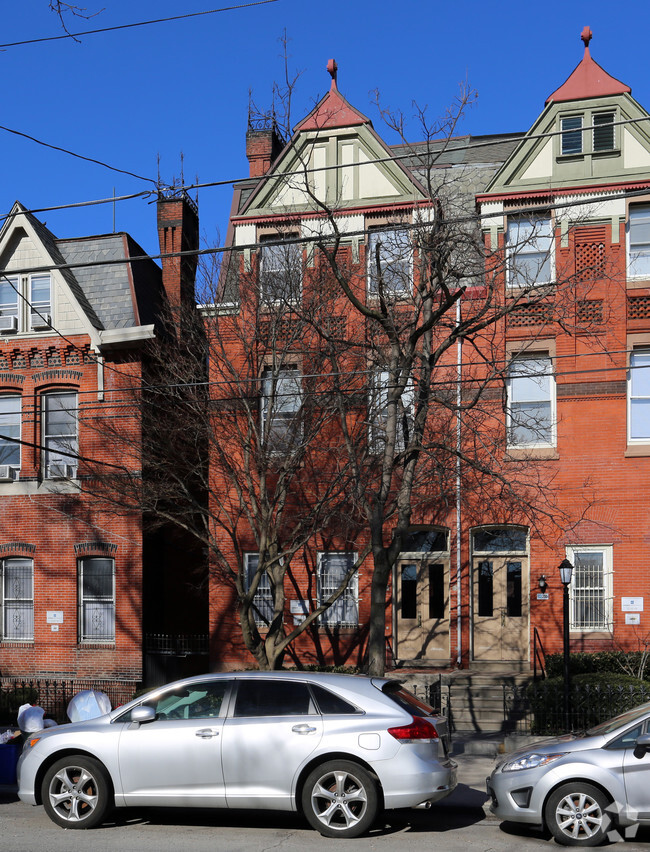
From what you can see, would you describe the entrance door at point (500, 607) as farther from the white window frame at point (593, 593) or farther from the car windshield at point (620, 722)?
the car windshield at point (620, 722)

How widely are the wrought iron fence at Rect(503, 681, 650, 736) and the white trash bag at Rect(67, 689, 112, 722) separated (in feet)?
23.6

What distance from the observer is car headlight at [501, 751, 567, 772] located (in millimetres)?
9391

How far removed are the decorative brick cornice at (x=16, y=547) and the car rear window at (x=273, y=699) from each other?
13406 millimetres

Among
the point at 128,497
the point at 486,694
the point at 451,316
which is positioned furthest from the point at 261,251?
the point at 486,694

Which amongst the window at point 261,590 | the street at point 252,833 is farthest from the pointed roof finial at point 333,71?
the street at point 252,833

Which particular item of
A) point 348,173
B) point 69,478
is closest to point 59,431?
point 69,478

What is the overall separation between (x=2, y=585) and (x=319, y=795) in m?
14.8

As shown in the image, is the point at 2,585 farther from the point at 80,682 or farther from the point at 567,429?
the point at 567,429

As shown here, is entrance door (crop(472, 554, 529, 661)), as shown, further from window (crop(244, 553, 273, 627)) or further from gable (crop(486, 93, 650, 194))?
gable (crop(486, 93, 650, 194))

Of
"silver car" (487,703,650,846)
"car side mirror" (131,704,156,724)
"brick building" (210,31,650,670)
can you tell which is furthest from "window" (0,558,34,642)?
"silver car" (487,703,650,846)

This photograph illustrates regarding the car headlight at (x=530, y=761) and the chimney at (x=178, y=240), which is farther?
the chimney at (x=178, y=240)

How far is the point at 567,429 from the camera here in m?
19.6

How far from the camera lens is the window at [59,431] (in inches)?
865

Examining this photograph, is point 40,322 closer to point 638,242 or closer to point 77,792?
point 638,242
